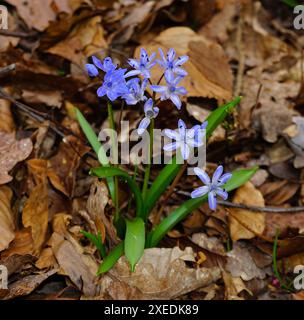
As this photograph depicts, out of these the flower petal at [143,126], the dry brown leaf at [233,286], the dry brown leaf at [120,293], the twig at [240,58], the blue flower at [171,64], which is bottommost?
the dry brown leaf at [233,286]

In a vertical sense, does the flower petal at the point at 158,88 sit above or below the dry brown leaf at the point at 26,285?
above

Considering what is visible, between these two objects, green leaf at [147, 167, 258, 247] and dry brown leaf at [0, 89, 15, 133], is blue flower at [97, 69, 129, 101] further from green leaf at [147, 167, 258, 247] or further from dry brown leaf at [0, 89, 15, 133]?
dry brown leaf at [0, 89, 15, 133]

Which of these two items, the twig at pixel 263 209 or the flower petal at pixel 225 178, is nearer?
the flower petal at pixel 225 178

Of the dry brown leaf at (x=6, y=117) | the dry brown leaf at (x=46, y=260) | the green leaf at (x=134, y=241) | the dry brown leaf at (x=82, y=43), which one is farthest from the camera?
the dry brown leaf at (x=82, y=43)

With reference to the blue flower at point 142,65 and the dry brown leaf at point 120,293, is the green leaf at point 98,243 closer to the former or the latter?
the dry brown leaf at point 120,293

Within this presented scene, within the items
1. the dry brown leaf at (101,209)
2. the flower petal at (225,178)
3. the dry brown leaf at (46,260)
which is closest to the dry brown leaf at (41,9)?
the dry brown leaf at (101,209)

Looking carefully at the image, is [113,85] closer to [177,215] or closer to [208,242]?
[177,215]
